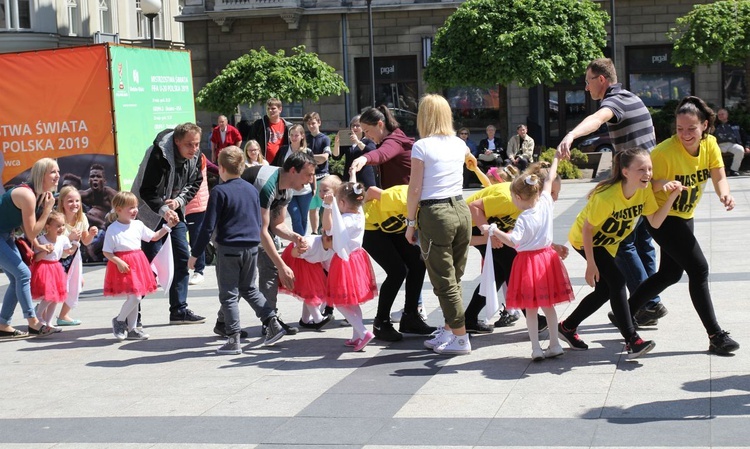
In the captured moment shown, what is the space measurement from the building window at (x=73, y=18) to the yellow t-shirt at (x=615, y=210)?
134 feet

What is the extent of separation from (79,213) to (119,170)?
11.7 feet

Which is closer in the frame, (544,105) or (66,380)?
(66,380)

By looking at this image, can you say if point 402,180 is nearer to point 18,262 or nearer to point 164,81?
point 18,262

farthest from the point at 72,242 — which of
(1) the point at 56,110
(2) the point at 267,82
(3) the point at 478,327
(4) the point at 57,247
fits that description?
(2) the point at 267,82

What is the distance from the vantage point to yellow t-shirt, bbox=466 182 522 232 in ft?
25.5

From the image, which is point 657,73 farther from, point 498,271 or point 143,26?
point 498,271

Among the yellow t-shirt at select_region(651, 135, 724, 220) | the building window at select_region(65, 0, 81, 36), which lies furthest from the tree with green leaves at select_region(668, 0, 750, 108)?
the building window at select_region(65, 0, 81, 36)

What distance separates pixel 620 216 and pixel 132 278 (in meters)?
3.90

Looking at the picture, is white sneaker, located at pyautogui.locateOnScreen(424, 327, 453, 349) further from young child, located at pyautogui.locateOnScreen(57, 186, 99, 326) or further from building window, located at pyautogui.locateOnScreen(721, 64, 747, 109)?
building window, located at pyautogui.locateOnScreen(721, 64, 747, 109)

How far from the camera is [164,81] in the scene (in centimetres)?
1400

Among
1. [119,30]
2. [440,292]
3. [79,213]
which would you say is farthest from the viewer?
[119,30]

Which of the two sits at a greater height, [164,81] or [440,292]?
[164,81]

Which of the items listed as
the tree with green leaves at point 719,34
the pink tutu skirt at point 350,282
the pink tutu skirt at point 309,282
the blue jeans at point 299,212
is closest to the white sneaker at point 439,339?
the pink tutu skirt at point 350,282

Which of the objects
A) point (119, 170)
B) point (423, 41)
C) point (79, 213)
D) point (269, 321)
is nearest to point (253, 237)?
point (269, 321)
